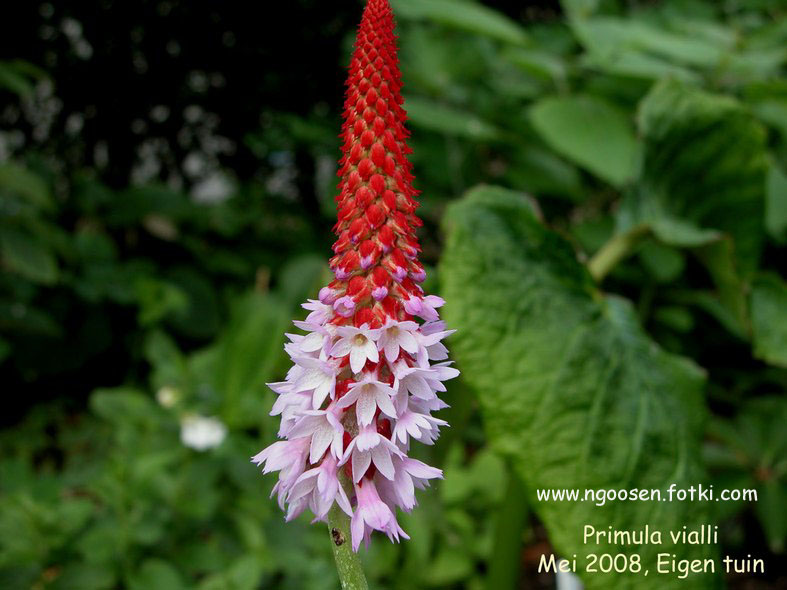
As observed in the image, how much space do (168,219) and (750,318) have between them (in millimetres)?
2798

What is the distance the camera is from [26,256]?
2.52 metres

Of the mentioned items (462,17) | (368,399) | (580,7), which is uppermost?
(580,7)

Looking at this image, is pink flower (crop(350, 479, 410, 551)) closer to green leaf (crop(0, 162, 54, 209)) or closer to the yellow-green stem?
the yellow-green stem

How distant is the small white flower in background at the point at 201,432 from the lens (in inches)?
77.7

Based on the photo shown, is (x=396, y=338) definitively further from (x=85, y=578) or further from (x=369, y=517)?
(x=85, y=578)

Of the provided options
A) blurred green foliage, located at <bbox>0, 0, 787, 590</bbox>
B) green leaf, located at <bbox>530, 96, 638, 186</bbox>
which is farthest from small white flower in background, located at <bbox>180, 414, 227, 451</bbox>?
green leaf, located at <bbox>530, 96, 638, 186</bbox>

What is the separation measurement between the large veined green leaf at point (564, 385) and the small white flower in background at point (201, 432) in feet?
3.44

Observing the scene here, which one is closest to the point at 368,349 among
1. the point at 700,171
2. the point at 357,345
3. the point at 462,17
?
the point at 357,345

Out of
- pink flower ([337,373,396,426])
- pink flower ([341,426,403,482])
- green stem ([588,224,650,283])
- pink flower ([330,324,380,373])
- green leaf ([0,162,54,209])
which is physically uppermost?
green leaf ([0,162,54,209])

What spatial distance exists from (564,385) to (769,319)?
0.59 metres

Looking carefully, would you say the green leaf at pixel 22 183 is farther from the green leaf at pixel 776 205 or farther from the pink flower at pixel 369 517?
the pink flower at pixel 369 517

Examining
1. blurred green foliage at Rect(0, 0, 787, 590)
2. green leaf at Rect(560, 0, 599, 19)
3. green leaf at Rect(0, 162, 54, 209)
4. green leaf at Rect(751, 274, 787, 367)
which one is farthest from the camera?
green leaf at Rect(0, 162, 54, 209)

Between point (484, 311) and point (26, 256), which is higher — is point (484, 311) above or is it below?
below

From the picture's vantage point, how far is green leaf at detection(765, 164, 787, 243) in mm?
1889
